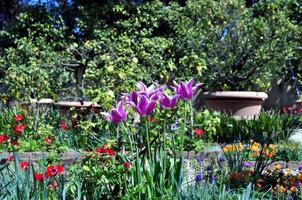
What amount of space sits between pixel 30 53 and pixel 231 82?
434 cm

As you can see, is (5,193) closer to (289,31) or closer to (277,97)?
(289,31)

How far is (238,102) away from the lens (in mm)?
9523

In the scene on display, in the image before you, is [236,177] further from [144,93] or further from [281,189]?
[144,93]

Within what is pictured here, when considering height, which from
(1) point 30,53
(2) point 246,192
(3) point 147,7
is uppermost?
(3) point 147,7

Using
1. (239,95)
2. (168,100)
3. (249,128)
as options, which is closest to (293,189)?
(168,100)

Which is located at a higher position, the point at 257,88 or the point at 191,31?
the point at 191,31

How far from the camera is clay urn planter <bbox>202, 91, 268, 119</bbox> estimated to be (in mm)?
9422

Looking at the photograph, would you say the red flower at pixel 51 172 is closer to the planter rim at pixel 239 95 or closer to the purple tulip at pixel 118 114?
the purple tulip at pixel 118 114

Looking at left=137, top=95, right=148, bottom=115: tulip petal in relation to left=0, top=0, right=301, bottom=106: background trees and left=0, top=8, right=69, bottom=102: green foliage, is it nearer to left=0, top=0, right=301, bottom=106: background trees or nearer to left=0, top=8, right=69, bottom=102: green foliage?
left=0, top=0, right=301, bottom=106: background trees

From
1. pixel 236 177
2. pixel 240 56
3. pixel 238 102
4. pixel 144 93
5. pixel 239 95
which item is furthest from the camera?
pixel 240 56

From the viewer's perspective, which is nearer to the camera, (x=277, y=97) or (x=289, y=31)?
(x=289, y=31)

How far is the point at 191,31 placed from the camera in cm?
1023

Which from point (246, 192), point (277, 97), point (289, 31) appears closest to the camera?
point (246, 192)

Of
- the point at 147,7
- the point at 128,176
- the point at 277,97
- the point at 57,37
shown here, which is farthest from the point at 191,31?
the point at 128,176
